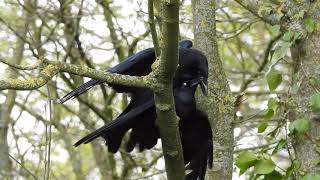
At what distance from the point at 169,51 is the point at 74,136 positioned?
18.4 feet

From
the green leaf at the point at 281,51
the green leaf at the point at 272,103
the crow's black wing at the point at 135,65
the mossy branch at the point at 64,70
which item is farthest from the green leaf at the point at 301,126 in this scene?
the mossy branch at the point at 64,70

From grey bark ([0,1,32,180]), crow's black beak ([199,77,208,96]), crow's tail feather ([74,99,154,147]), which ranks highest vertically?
crow's black beak ([199,77,208,96])

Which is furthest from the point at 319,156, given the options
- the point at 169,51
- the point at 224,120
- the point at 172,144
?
the point at 169,51

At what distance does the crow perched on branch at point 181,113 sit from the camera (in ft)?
13.1

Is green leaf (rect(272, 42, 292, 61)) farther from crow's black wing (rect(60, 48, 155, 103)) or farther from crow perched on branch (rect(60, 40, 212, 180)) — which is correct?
crow's black wing (rect(60, 48, 155, 103))

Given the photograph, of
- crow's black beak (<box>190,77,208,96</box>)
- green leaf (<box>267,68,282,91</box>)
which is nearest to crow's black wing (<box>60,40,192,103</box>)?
crow's black beak (<box>190,77,208,96</box>)

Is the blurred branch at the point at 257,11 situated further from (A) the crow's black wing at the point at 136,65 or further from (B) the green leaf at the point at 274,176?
(B) the green leaf at the point at 274,176

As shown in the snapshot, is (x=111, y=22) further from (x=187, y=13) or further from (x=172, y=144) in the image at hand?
(x=172, y=144)

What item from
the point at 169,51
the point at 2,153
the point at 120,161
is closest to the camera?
the point at 169,51

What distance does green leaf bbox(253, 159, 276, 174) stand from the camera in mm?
3905

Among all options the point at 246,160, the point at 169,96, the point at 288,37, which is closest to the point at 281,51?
the point at 288,37

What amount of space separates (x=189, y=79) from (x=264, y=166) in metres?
0.74

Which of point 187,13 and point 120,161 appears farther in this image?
point 120,161

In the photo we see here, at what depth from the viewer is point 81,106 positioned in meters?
8.45
